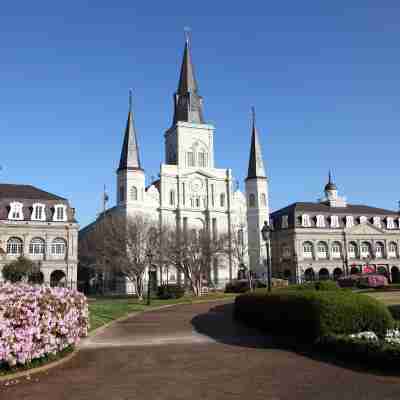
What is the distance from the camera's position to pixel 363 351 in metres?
11.8

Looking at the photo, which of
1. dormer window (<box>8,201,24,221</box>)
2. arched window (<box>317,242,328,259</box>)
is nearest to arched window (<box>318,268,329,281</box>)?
arched window (<box>317,242,328,259</box>)

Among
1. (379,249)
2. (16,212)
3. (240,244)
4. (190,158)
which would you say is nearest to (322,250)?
(379,249)

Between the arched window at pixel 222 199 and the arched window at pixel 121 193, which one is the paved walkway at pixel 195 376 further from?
the arched window at pixel 222 199

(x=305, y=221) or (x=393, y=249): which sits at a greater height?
(x=305, y=221)

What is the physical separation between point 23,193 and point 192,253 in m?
27.6

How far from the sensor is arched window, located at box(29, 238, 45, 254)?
62.6 metres

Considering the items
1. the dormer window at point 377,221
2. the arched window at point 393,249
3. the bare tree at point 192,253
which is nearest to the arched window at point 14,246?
the bare tree at point 192,253

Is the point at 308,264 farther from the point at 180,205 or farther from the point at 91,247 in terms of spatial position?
the point at 91,247

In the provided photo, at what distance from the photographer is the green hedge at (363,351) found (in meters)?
11.0

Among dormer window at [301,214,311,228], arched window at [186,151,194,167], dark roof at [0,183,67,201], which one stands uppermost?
arched window at [186,151,194,167]

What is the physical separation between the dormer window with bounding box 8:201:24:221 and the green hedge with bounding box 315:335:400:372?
181ft

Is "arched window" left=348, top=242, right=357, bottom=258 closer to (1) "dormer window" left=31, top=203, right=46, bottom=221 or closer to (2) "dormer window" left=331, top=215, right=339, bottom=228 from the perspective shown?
(2) "dormer window" left=331, top=215, right=339, bottom=228

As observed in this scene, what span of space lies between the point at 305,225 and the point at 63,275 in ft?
131

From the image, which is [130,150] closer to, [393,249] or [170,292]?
[170,292]
